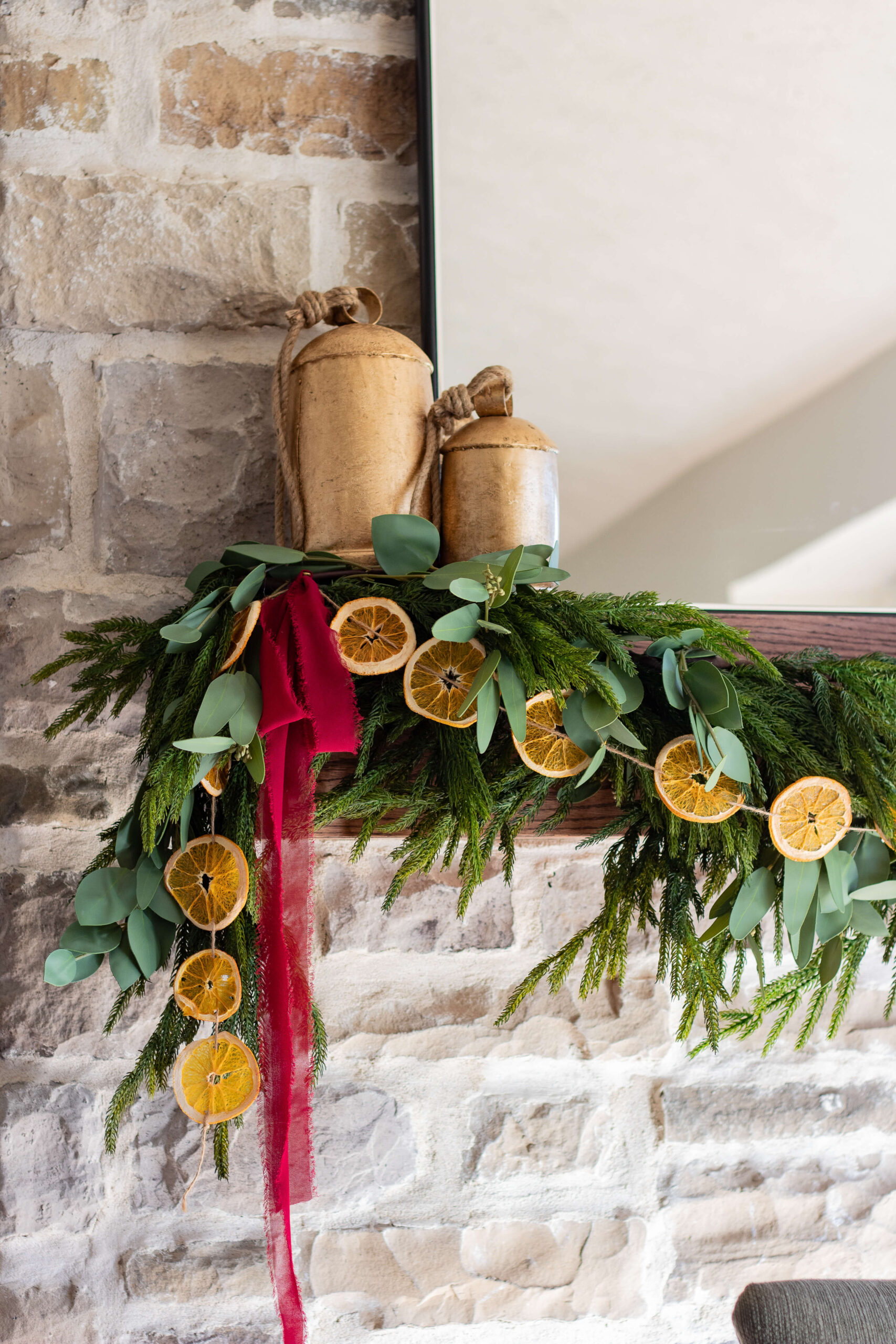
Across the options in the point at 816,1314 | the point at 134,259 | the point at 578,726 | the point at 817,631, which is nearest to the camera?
the point at 816,1314

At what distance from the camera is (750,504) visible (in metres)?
0.99

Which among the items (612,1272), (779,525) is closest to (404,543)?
(779,525)

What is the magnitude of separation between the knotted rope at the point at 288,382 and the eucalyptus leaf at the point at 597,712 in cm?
30

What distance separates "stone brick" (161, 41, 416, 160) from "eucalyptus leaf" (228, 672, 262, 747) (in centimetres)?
68

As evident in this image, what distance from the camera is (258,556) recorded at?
2.34 ft

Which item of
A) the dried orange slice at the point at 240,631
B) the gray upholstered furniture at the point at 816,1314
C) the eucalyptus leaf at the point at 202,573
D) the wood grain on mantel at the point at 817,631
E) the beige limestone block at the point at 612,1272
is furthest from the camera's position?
the beige limestone block at the point at 612,1272

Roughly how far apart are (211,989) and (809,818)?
1.57ft

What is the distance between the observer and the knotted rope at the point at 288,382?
2.66 feet

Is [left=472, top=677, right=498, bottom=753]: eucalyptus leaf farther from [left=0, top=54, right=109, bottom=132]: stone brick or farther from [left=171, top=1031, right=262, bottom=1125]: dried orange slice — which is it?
[left=0, top=54, right=109, bottom=132]: stone brick

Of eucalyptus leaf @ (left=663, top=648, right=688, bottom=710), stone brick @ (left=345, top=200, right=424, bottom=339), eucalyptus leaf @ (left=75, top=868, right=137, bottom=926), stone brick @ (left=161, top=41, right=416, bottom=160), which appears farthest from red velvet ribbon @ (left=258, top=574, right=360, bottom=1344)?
stone brick @ (left=161, top=41, right=416, bottom=160)

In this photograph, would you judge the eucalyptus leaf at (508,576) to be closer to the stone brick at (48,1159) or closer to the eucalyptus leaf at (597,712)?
the eucalyptus leaf at (597,712)


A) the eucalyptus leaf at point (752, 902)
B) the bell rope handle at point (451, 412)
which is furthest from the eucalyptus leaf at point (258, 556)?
the eucalyptus leaf at point (752, 902)

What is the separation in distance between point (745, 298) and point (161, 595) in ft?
2.39

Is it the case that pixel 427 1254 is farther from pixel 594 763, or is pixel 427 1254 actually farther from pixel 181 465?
pixel 181 465
